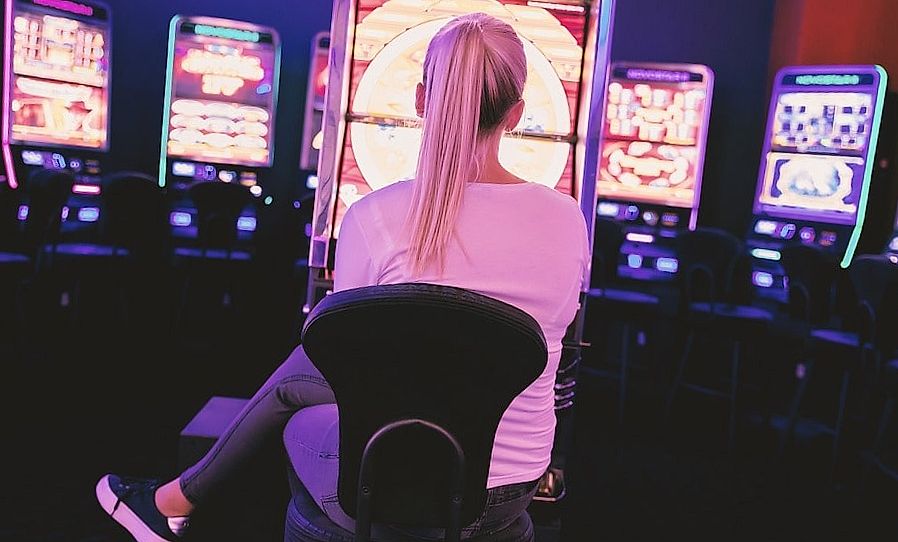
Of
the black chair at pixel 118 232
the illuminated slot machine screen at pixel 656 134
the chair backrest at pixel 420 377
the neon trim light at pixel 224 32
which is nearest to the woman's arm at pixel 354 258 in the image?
the chair backrest at pixel 420 377

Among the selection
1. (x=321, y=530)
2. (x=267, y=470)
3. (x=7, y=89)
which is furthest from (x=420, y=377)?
(x=7, y=89)

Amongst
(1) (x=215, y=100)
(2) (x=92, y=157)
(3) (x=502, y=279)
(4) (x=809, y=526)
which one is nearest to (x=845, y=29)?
(4) (x=809, y=526)

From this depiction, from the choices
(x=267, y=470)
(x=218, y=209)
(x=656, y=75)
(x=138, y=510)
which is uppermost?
(x=656, y=75)

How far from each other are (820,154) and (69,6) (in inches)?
143

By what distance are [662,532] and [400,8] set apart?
168 cm

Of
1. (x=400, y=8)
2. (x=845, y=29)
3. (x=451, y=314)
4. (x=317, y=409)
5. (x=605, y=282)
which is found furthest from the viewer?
(x=845, y=29)

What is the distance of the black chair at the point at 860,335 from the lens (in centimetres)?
299

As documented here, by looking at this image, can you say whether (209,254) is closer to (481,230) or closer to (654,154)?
(654,154)

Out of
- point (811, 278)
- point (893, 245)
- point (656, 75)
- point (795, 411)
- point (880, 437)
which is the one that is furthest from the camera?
point (656, 75)

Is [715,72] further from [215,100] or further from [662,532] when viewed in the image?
[662,532]

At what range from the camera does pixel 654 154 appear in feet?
16.0

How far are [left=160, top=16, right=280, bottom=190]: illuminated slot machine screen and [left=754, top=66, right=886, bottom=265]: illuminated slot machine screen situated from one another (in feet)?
8.47

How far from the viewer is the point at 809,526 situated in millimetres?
2963

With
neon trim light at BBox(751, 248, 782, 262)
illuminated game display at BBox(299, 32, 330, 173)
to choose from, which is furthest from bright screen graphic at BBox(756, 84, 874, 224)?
illuminated game display at BBox(299, 32, 330, 173)
